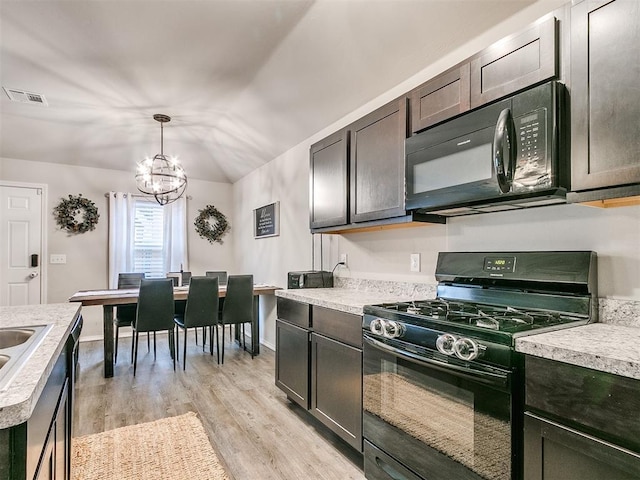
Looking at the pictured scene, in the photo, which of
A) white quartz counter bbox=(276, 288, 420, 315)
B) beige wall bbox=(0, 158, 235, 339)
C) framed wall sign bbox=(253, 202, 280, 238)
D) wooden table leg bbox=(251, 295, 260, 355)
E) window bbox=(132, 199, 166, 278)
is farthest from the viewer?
window bbox=(132, 199, 166, 278)

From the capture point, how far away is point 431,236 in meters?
2.37

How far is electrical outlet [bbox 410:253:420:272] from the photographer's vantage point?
2.44 metres

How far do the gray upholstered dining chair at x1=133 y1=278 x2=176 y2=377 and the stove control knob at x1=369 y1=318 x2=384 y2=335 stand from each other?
8.54ft

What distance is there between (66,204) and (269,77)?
3622mm

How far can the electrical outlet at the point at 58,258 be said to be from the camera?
→ 4.87 m

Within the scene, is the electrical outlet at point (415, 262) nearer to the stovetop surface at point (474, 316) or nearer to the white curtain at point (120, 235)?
the stovetop surface at point (474, 316)

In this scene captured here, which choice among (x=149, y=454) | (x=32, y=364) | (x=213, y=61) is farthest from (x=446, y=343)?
(x=213, y=61)

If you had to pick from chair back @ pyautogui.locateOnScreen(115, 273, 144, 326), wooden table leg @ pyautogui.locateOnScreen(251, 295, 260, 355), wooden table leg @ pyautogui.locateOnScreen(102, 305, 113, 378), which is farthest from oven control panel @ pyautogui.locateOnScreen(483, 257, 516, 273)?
chair back @ pyautogui.locateOnScreen(115, 273, 144, 326)

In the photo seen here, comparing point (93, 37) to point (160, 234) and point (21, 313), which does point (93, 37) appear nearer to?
point (21, 313)

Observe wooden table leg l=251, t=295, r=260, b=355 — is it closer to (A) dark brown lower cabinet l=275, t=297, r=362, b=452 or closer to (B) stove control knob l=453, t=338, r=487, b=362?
(A) dark brown lower cabinet l=275, t=297, r=362, b=452

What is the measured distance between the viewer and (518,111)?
151 centimetres

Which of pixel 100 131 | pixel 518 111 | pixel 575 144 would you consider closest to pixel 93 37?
pixel 100 131

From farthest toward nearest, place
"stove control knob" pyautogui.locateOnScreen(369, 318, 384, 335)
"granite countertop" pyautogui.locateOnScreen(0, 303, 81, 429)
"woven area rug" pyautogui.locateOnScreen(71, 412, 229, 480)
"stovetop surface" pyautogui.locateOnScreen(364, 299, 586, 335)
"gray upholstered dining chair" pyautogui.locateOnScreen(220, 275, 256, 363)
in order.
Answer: "gray upholstered dining chair" pyautogui.locateOnScreen(220, 275, 256, 363) → "woven area rug" pyautogui.locateOnScreen(71, 412, 229, 480) → "stove control knob" pyautogui.locateOnScreen(369, 318, 384, 335) → "stovetop surface" pyautogui.locateOnScreen(364, 299, 586, 335) → "granite countertop" pyautogui.locateOnScreen(0, 303, 81, 429)

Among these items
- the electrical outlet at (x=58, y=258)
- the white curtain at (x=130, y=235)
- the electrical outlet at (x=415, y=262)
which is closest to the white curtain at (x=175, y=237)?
the white curtain at (x=130, y=235)
